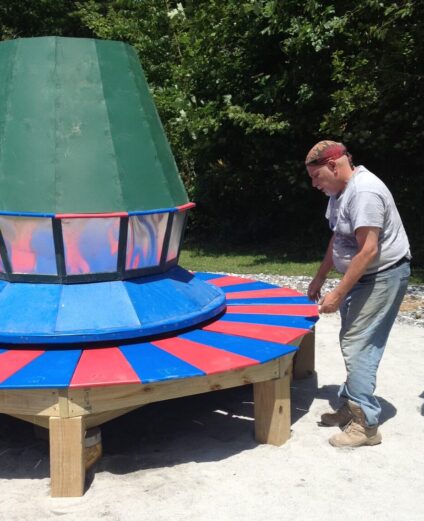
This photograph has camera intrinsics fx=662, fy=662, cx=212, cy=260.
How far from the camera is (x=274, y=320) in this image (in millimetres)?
4473

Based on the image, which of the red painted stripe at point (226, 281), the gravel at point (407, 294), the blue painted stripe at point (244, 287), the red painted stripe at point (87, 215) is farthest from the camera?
the gravel at point (407, 294)

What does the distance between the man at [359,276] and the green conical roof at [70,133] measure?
113 centimetres

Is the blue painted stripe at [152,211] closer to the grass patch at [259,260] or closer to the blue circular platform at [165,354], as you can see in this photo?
the blue circular platform at [165,354]

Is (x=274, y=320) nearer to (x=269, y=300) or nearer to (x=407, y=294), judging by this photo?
(x=269, y=300)

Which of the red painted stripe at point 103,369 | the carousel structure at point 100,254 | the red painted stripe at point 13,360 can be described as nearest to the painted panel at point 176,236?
the carousel structure at point 100,254

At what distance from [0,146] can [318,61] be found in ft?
30.7

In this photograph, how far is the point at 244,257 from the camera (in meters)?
13.7

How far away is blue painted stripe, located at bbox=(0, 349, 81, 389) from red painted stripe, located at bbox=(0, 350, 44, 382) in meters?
0.03

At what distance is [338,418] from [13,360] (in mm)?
2011

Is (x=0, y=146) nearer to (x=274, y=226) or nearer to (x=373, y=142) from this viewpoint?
(x=373, y=142)

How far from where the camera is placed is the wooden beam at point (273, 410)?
3850 mm

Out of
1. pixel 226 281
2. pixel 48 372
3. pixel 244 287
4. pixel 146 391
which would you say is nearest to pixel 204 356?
pixel 146 391

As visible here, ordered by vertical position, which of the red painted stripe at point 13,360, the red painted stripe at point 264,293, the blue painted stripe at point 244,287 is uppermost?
the red painted stripe at point 13,360

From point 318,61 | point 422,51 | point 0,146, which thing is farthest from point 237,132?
point 0,146
